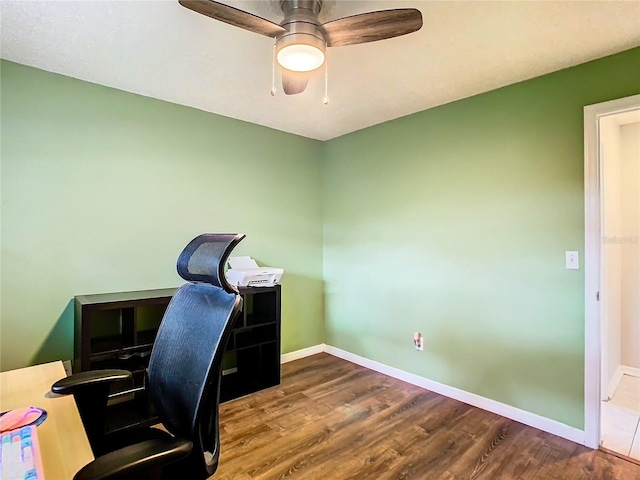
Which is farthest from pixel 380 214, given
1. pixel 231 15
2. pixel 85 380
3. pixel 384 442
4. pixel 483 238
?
pixel 85 380

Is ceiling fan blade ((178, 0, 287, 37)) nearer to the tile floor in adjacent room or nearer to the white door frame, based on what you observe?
the white door frame

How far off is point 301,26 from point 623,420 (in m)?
3.27

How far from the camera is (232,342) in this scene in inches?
109

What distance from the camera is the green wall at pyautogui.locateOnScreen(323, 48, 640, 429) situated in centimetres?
217

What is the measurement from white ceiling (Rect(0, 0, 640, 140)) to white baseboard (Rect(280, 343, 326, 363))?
95.6 inches

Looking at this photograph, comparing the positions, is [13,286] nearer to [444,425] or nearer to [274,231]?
[274,231]

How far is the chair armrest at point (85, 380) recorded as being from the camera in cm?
122

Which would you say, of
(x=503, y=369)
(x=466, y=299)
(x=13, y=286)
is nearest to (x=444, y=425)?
(x=503, y=369)

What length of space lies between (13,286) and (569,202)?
3.58m

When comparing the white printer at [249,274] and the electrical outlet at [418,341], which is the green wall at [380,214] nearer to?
the electrical outlet at [418,341]

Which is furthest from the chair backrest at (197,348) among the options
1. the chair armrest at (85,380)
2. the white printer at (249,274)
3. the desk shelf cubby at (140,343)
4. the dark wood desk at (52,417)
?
the white printer at (249,274)

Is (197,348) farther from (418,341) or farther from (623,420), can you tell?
(623,420)

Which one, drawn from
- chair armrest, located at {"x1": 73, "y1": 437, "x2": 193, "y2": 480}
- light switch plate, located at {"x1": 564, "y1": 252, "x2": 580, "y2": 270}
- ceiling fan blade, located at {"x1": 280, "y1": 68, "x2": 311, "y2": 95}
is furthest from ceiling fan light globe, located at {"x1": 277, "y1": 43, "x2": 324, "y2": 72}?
light switch plate, located at {"x1": 564, "y1": 252, "x2": 580, "y2": 270}

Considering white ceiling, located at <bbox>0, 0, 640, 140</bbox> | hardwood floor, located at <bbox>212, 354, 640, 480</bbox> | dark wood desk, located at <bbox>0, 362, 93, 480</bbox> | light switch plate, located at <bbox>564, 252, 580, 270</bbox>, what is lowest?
hardwood floor, located at <bbox>212, 354, 640, 480</bbox>
